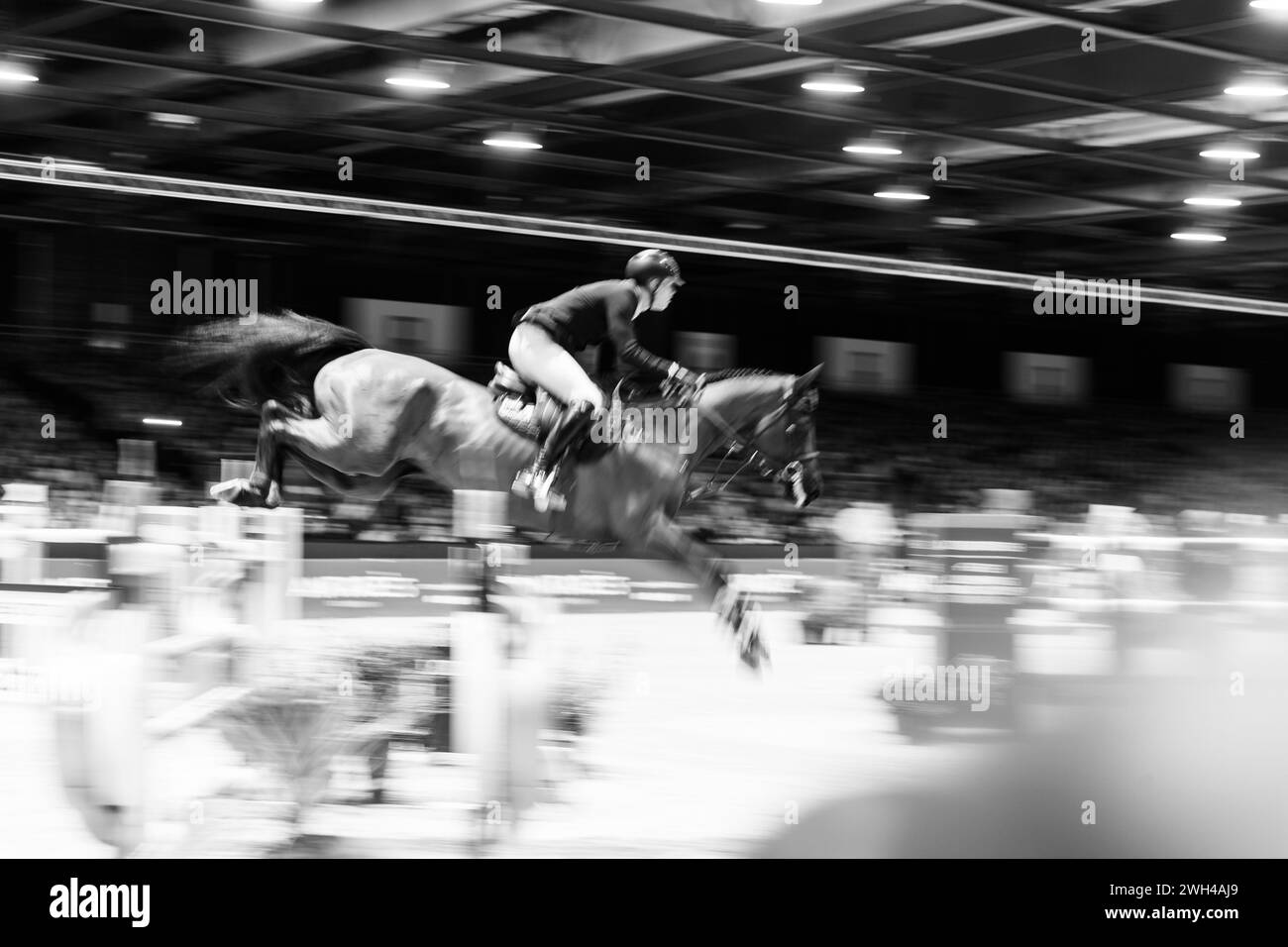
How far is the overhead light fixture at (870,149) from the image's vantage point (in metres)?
9.55

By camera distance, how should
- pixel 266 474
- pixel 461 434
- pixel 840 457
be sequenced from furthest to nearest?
pixel 840 457 < pixel 461 434 < pixel 266 474

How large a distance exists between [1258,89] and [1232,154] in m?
1.72

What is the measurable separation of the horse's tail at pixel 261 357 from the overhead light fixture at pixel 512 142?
4.93 m

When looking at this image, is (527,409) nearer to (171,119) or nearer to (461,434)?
(461,434)

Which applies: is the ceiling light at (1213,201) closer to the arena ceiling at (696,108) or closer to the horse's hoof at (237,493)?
the arena ceiling at (696,108)

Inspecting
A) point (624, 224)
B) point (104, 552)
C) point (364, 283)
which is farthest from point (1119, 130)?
point (104, 552)

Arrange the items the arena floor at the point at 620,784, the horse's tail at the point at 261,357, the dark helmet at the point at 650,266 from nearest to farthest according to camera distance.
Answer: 1. the arena floor at the point at 620,784
2. the horse's tail at the point at 261,357
3. the dark helmet at the point at 650,266

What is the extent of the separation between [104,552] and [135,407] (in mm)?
6892

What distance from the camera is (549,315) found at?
473 centimetres

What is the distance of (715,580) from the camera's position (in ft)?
16.2

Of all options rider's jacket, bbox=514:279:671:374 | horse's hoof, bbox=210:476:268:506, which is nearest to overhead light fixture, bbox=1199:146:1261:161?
rider's jacket, bbox=514:279:671:374

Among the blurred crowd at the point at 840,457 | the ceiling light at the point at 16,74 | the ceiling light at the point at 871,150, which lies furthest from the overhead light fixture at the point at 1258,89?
the ceiling light at the point at 16,74

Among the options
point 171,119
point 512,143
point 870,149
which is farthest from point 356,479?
point 870,149

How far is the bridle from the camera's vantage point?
490 cm
